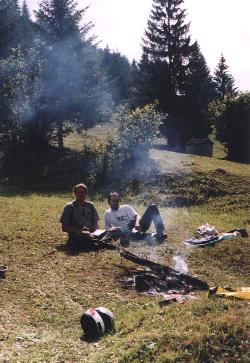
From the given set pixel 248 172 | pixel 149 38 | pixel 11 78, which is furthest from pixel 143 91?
pixel 248 172

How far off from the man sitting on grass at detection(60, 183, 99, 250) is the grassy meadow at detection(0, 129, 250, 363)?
20.5 inches

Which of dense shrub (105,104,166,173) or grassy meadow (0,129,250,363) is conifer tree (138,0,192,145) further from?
grassy meadow (0,129,250,363)

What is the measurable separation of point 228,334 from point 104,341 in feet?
6.54

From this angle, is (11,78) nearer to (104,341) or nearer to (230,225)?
(230,225)

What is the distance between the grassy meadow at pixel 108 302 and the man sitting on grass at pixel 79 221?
0.52m

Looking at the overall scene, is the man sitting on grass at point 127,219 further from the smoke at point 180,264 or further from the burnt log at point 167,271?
the burnt log at point 167,271

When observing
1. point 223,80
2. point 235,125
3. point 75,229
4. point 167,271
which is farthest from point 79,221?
point 223,80

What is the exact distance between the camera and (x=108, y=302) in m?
8.90

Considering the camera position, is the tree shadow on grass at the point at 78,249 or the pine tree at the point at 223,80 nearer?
the tree shadow on grass at the point at 78,249

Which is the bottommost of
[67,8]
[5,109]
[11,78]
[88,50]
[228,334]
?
[228,334]

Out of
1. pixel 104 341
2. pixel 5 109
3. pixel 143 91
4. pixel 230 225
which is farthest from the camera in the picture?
pixel 143 91

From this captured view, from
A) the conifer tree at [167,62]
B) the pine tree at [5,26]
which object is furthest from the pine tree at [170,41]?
the pine tree at [5,26]

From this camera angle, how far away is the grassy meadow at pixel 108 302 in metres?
6.11

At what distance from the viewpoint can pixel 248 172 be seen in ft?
86.3
